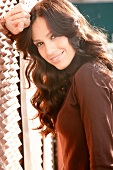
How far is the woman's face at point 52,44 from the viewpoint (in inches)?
88.9

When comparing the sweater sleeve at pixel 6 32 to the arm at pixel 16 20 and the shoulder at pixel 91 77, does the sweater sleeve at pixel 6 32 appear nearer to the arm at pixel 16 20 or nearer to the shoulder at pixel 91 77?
the arm at pixel 16 20

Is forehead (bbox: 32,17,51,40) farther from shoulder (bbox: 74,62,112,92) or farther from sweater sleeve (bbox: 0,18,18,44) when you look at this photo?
shoulder (bbox: 74,62,112,92)

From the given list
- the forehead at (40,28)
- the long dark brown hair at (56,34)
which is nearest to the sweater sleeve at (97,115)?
the long dark brown hair at (56,34)

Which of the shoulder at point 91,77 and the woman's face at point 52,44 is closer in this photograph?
the shoulder at point 91,77

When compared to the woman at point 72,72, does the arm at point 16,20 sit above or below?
above

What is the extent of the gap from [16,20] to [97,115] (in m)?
0.68

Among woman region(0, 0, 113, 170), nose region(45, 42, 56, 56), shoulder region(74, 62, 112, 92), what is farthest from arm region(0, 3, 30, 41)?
shoulder region(74, 62, 112, 92)

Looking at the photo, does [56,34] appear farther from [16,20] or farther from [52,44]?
[16,20]

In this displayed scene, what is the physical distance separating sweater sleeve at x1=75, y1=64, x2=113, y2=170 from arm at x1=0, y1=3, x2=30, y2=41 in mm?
442

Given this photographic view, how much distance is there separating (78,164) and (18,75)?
70 centimetres

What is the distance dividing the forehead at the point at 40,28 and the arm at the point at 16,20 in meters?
0.04

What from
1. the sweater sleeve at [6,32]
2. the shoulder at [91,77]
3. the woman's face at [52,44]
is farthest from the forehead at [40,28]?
the shoulder at [91,77]

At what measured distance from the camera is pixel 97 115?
2000 millimetres

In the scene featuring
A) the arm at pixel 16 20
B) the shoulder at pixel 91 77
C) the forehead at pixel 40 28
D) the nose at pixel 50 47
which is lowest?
the shoulder at pixel 91 77
